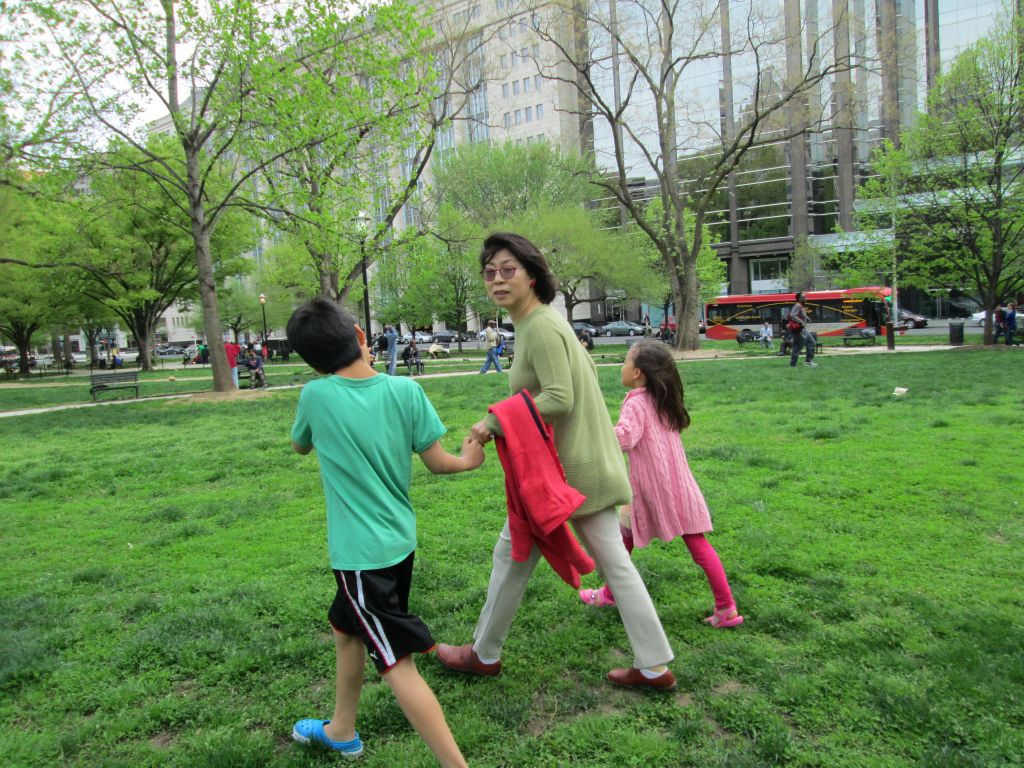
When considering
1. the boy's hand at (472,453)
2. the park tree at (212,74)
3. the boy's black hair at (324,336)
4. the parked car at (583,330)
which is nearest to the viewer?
the boy's black hair at (324,336)

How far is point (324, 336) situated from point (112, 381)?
62.6 feet

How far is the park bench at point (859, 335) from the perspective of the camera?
89.6 feet

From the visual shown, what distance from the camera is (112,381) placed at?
61.0 ft

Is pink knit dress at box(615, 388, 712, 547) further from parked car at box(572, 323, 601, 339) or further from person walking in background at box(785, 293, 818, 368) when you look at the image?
parked car at box(572, 323, 601, 339)

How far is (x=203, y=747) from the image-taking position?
2.61m

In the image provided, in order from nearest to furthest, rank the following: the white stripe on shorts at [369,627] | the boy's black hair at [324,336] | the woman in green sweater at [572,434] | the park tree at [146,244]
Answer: the white stripe on shorts at [369,627] → the boy's black hair at [324,336] → the woman in green sweater at [572,434] → the park tree at [146,244]

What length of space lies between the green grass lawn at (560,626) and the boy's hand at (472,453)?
104cm

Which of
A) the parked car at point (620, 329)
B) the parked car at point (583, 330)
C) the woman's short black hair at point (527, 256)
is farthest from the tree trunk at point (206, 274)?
the parked car at point (620, 329)

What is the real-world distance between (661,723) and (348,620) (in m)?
1.28

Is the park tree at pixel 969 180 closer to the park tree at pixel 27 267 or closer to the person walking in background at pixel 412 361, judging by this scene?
the person walking in background at pixel 412 361

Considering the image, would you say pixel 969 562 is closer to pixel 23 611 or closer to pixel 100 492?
pixel 23 611

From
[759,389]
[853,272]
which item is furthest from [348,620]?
[853,272]

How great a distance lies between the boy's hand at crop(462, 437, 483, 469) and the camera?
253cm

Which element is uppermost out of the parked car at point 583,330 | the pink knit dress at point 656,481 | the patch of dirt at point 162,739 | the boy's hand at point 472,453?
the parked car at point 583,330
